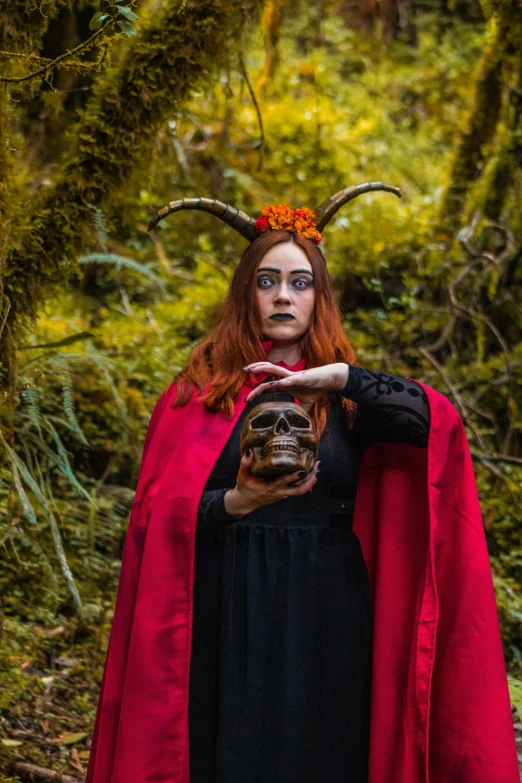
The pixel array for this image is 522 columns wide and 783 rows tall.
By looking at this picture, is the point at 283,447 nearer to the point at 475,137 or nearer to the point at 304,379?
the point at 304,379

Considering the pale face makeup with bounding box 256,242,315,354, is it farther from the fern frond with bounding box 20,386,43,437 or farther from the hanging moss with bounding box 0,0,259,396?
the fern frond with bounding box 20,386,43,437

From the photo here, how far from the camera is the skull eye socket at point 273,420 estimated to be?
2.05 metres

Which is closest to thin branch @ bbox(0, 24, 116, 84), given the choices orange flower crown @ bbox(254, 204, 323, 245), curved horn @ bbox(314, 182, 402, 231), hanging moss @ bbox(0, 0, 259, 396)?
hanging moss @ bbox(0, 0, 259, 396)

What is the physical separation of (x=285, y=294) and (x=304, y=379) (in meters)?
0.40

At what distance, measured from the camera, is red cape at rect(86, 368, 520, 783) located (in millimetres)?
2248

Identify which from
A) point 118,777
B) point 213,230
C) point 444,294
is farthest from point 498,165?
point 118,777

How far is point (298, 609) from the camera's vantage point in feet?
7.51

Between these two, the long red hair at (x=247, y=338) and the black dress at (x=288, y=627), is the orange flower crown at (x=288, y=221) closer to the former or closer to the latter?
the long red hair at (x=247, y=338)

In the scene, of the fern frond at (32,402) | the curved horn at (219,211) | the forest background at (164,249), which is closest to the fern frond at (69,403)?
the forest background at (164,249)

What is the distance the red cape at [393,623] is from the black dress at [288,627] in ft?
0.18

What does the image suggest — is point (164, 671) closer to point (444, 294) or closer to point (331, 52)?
point (444, 294)

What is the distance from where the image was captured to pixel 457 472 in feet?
7.94

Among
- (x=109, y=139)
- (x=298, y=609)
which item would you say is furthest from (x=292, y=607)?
(x=109, y=139)

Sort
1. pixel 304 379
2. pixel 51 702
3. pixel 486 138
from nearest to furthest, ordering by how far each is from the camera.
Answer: pixel 304 379, pixel 51 702, pixel 486 138
